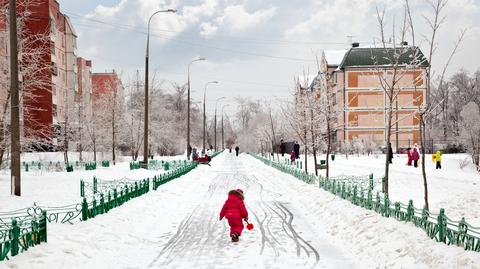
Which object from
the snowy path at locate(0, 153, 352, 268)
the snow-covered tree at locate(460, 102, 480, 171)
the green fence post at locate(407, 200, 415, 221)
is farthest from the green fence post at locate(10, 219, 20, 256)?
the snow-covered tree at locate(460, 102, 480, 171)

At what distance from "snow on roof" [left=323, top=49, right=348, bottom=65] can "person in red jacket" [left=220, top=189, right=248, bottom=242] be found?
65397 millimetres

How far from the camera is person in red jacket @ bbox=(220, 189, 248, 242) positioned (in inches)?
419

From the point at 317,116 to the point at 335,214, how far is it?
16.4m

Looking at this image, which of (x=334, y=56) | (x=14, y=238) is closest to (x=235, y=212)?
(x=14, y=238)

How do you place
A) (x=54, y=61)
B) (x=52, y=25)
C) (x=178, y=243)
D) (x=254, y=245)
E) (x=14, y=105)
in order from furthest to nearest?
(x=54, y=61) → (x=52, y=25) → (x=14, y=105) → (x=178, y=243) → (x=254, y=245)

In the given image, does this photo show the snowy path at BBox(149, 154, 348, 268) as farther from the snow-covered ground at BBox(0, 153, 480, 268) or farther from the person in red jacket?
the person in red jacket

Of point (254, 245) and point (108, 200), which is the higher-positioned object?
point (108, 200)

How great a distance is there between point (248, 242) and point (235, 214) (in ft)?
2.12

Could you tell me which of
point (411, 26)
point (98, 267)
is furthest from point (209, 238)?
point (411, 26)

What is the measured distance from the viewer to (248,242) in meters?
10.6

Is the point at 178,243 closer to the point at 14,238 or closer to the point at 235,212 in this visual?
the point at 235,212

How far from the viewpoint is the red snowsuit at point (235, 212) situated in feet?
35.1

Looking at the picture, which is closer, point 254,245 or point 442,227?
point 442,227

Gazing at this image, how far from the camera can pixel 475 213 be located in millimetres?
14438
